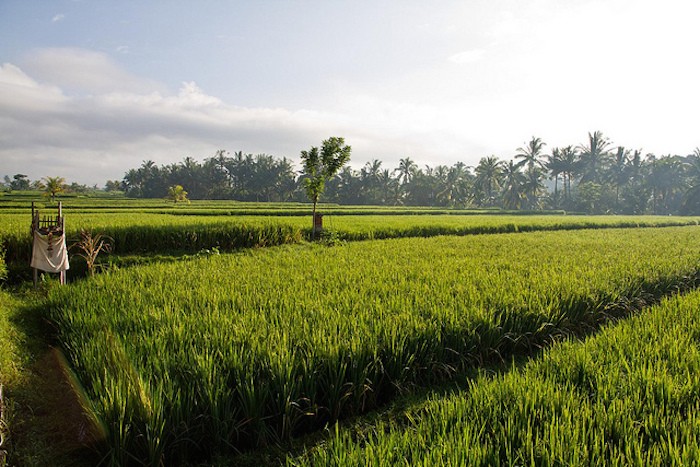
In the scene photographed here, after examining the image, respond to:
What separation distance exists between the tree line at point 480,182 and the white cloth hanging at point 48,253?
46.8 metres

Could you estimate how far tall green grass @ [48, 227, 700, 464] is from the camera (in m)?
2.46

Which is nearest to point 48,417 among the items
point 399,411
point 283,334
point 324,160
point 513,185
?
point 283,334

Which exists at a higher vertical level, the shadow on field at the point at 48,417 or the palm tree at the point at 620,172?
the palm tree at the point at 620,172

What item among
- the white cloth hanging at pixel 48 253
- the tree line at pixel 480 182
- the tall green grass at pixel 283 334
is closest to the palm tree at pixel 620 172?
the tree line at pixel 480 182

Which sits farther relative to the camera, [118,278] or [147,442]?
[118,278]

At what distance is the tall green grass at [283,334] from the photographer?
2.46 meters

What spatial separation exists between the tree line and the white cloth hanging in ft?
153

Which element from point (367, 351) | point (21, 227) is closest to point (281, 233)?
point (21, 227)

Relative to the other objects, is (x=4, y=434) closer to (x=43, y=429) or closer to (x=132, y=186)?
(x=43, y=429)

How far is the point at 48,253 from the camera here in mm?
6484

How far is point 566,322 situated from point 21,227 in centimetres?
1150

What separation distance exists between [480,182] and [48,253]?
52.2 m

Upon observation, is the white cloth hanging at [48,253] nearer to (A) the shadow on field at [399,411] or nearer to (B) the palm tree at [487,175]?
(A) the shadow on field at [399,411]

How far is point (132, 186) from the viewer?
198 ft
